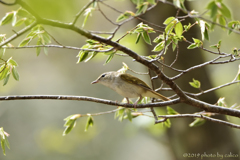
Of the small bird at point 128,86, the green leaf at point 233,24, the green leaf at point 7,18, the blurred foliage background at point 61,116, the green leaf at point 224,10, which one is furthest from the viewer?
the blurred foliage background at point 61,116

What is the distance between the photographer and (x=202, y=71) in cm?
305

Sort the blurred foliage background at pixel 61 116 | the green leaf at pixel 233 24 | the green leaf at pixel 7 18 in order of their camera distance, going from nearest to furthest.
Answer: the green leaf at pixel 7 18 → the green leaf at pixel 233 24 → the blurred foliage background at pixel 61 116

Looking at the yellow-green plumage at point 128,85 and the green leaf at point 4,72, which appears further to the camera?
the yellow-green plumage at point 128,85

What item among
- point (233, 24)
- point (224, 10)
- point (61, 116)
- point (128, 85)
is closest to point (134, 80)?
point (128, 85)

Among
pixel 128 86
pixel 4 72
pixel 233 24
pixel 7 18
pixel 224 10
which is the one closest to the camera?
pixel 224 10

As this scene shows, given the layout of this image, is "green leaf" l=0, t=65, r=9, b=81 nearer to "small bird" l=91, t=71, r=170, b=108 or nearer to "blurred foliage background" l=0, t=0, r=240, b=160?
"small bird" l=91, t=71, r=170, b=108

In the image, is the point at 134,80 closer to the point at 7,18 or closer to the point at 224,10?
the point at 7,18

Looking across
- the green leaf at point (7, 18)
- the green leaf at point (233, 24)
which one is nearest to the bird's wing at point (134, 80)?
the green leaf at point (233, 24)

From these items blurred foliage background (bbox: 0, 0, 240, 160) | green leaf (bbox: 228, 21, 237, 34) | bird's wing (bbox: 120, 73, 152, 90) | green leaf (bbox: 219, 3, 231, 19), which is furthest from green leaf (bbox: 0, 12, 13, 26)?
blurred foliage background (bbox: 0, 0, 240, 160)

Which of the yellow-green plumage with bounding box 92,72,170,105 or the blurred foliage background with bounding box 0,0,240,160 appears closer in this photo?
the yellow-green plumage with bounding box 92,72,170,105

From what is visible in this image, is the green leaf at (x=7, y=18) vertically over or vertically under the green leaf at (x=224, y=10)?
over

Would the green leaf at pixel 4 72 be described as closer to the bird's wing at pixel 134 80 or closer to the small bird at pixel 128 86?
the small bird at pixel 128 86

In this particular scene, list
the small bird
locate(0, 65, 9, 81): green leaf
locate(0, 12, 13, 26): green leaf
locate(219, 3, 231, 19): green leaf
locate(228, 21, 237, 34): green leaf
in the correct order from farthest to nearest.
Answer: the small bird, locate(0, 65, 9, 81): green leaf, locate(228, 21, 237, 34): green leaf, locate(0, 12, 13, 26): green leaf, locate(219, 3, 231, 19): green leaf

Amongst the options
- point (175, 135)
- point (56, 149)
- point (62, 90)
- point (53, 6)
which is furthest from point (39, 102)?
point (53, 6)
